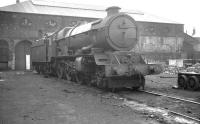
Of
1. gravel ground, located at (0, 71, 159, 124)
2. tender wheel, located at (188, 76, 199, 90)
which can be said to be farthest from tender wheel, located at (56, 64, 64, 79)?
tender wheel, located at (188, 76, 199, 90)

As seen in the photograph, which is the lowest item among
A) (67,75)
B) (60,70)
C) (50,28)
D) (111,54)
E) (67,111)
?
(67,111)

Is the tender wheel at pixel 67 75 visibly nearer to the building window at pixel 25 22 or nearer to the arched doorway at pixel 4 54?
the arched doorway at pixel 4 54

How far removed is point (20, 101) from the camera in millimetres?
8195

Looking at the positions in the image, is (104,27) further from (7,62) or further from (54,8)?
(54,8)

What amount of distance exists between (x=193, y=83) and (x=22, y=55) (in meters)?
28.1

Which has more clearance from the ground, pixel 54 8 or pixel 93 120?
pixel 54 8

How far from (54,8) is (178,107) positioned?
113ft

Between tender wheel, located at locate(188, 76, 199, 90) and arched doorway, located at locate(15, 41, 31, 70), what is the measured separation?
1073 inches

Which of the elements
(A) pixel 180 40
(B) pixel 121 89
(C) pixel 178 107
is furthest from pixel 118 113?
(A) pixel 180 40

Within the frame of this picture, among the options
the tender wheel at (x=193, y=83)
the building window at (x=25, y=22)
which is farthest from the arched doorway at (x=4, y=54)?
the tender wheel at (x=193, y=83)

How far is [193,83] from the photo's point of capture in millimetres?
10938

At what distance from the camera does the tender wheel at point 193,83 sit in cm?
1070

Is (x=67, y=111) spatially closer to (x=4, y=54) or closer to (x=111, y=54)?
(x=111, y=54)

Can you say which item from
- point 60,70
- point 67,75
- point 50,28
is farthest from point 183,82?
point 50,28
